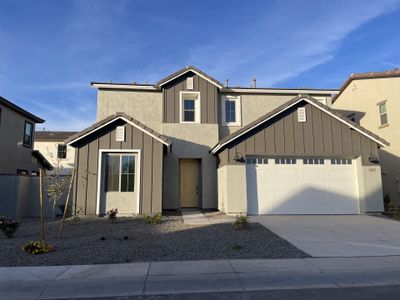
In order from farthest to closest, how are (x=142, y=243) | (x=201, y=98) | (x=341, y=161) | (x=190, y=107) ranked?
(x=190, y=107)
(x=201, y=98)
(x=341, y=161)
(x=142, y=243)

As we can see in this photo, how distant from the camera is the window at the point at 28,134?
19.4m

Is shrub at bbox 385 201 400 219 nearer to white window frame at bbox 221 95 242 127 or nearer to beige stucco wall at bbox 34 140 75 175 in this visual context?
white window frame at bbox 221 95 242 127

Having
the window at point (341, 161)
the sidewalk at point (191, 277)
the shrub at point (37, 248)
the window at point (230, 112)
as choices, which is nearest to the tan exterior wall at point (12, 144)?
the shrub at point (37, 248)

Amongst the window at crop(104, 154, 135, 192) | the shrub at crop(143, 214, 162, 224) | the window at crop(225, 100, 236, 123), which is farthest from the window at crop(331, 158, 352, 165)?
the window at crop(104, 154, 135, 192)

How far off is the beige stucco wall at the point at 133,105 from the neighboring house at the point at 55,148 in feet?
38.9

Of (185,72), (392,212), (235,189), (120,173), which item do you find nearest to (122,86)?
(185,72)

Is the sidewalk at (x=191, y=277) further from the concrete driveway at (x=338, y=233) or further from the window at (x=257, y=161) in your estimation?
the window at (x=257, y=161)

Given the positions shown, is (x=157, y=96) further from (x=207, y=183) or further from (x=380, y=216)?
(x=380, y=216)

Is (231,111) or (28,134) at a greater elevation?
(231,111)

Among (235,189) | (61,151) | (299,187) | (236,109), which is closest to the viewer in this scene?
(235,189)

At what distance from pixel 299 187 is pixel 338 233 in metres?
3.66

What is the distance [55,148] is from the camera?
27.1 m

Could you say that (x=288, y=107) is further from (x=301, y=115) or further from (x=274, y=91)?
(x=274, y=91)

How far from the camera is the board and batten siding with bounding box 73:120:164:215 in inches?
492
